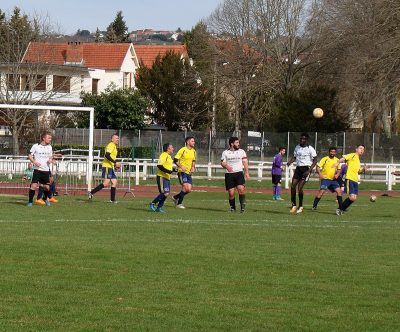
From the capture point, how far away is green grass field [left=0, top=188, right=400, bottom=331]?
1029 centimetres

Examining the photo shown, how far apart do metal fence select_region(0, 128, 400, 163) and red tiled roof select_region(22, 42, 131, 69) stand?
8.99m

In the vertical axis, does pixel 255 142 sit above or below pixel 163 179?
above

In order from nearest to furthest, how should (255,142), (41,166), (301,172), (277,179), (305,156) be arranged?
1. (305,156)
2. (301,172)
3. (41,166)
4. (277,179)
5. (255,142)

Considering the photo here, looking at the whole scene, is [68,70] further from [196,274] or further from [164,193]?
[196,274]

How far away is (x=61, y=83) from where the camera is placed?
236 feet

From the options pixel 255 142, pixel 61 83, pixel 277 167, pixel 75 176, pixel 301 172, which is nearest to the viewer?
pixel 301 172

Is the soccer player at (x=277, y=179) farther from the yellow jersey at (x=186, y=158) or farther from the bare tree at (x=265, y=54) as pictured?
the bare tree at (x=265, y=54)

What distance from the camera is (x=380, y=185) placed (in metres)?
46.2

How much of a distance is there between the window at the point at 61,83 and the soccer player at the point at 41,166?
43.2 m

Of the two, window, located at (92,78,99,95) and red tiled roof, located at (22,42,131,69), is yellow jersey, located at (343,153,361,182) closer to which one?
red tiled roof, located at (22,42,131,69)

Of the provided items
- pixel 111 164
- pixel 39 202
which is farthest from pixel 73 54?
pixel 39 202

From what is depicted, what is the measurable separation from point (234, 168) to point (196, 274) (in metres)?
12.2

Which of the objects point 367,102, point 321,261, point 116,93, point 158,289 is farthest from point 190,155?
point 116,93

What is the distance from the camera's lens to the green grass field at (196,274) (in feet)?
33.8
